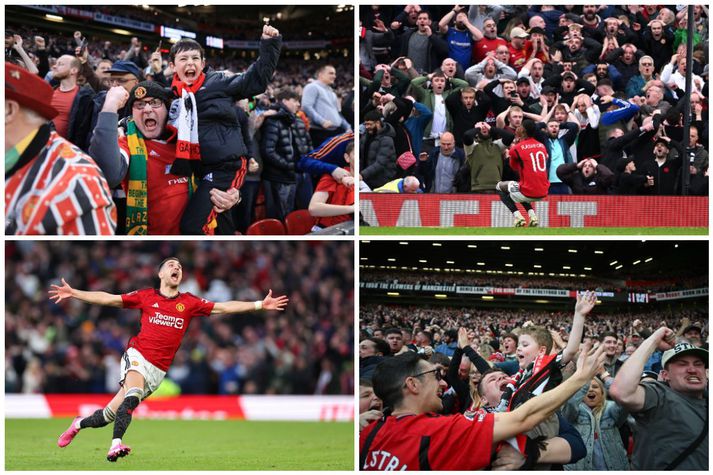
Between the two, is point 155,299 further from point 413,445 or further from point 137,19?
point 137,19

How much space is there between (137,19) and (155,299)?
9.25 metres

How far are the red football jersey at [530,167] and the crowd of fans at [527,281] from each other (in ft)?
4.04

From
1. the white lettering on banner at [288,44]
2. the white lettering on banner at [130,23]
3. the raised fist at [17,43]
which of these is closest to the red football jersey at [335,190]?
the raised fist at [17,43]

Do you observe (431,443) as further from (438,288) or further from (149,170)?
(149,170)

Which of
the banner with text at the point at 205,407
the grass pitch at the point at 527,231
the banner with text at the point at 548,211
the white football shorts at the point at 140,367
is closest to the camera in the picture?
the white football shorts at the point at 140,367

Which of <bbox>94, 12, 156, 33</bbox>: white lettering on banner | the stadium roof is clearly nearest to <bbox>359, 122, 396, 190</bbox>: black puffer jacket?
the stadium roof

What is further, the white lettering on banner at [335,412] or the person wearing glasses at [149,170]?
the white lettering on banner at [335,412]

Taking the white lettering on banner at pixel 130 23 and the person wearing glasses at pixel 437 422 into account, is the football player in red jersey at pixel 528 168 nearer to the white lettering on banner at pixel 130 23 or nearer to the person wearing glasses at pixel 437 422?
the person wearing glasses at pixel 437 422

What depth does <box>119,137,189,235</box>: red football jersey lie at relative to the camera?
27.4 feet

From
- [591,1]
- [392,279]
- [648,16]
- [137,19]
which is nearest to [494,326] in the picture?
[392,279]

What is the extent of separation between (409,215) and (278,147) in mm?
1591

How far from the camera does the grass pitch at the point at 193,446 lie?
29.1 ft

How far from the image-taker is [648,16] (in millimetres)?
11250

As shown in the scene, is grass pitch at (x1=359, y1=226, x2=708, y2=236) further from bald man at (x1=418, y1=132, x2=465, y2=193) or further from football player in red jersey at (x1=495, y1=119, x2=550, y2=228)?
bald man at (x1=418, y1=132, x2=465, y2=193)
